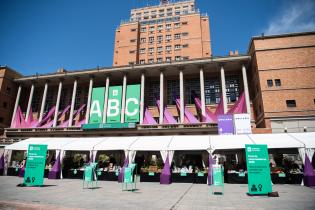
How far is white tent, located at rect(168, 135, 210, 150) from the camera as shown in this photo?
16109 mm

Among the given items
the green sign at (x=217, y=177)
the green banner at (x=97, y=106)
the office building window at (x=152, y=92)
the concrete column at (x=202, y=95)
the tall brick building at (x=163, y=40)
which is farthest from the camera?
the tall brick building at (x=163, y=40)

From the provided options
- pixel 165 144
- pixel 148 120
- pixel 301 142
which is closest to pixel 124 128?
pixel 148 120

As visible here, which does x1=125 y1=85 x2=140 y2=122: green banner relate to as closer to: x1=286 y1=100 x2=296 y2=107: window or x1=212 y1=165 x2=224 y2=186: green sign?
x1=212 y1=165 x2=224 y2=186: green sign

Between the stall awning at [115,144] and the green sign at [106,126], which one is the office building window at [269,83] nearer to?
the stall awning at [115,144]

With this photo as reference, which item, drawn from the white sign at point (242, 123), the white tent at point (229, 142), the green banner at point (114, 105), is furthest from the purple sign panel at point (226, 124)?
the green banner at point (114, 105)

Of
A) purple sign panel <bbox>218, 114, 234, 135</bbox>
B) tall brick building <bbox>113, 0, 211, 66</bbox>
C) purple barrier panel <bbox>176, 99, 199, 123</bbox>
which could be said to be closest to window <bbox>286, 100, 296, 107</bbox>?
purple sign panel <bbox>218, 114, 234, 135</bbox>

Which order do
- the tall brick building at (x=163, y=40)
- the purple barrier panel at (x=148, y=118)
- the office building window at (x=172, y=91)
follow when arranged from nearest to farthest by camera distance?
the purple barrier panel at (x=148, y=118)
the office building window at (x=172, y=91)
the tall brick building at (x=163, y=40)

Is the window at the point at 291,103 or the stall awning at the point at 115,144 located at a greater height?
the window at the point at 291,103

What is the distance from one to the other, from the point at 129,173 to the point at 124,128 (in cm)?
1442

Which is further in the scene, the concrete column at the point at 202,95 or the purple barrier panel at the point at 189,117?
the concrete column at the point at 202,95

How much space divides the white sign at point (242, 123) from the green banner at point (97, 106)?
16794 mm

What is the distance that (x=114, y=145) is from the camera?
18.5m

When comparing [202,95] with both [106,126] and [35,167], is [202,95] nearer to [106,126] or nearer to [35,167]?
[106,126]

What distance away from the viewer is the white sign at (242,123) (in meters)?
20.7
